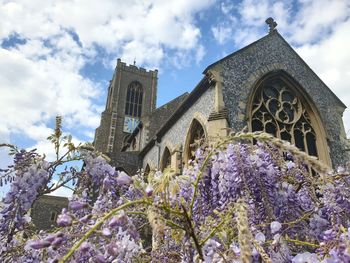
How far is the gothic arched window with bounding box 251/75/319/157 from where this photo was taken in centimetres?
1131

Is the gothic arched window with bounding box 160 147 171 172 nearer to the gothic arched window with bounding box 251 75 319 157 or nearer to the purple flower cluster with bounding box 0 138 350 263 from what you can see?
the gothic arched window with bounding box 251 75 319 157

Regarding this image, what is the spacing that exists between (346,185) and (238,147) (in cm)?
118

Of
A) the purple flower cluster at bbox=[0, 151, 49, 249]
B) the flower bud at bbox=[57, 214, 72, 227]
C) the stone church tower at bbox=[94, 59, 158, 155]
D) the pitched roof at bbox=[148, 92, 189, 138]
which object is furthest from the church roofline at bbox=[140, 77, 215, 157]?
the stone church tower at bbox=[94, 59, 158, 155]

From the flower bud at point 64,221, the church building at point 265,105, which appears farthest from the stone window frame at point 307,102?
the flower bud at point 64,221

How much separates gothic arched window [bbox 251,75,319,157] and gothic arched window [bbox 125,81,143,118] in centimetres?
2582

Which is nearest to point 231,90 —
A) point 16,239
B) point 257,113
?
point 257,113

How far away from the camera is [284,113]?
39.0ft

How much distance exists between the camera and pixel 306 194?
3.35 metres

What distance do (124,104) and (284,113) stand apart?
26822 millimetres

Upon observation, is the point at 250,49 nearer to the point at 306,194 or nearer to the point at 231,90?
the point at 231,90

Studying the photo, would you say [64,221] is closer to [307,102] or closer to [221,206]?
[221,206]

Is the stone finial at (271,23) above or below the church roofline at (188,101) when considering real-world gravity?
above

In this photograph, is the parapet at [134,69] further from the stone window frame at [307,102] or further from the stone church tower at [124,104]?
the stone window frame at [307,102]

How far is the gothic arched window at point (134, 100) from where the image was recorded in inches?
1457
